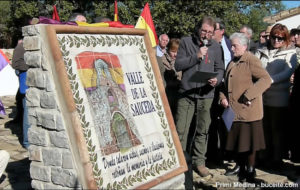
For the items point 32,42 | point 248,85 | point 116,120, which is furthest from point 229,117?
point 32,42

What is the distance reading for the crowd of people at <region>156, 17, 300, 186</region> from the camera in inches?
173

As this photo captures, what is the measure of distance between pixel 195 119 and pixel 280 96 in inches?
46.8

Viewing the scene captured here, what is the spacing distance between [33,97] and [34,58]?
33 centimetres

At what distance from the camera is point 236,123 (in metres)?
4.46

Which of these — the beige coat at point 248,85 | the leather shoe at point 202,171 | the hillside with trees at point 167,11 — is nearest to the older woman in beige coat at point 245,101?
the beige coat at point 248,85

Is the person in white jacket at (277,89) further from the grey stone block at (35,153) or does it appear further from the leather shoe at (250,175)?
the grey stone block at (35,153)

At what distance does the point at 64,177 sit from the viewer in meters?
2.89

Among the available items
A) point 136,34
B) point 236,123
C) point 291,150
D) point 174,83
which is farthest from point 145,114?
point 291,150

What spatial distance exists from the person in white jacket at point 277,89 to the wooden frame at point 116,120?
200cm

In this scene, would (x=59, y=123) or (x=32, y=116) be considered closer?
(x=59, y=123)

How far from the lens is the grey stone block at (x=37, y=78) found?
292 cm

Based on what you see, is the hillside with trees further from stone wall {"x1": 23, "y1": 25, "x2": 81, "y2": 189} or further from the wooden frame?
stone wall {"x1": 23, "y1": 25, "x2": 81, "y2": 189}

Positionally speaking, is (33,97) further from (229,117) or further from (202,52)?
(229,117)

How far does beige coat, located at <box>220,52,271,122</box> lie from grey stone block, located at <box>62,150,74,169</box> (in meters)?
2.28
